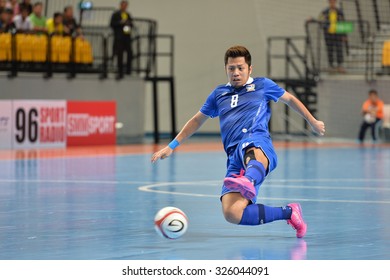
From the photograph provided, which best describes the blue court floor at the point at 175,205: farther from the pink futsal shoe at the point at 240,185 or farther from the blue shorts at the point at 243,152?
the blue shorts at the point at 243,152

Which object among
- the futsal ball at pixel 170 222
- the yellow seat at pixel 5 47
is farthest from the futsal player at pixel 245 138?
the yellow seat at pixel 5 47

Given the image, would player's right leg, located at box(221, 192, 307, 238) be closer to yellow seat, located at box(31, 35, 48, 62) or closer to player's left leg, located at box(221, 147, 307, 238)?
player's left leg, located at box(221, 147, 307, 238)

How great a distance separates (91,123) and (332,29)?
9.45 m

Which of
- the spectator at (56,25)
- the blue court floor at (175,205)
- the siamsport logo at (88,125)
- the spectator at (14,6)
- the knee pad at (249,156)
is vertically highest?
the spectator at (14,6)

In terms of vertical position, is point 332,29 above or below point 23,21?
below

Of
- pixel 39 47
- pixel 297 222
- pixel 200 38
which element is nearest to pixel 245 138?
pixel 297 222

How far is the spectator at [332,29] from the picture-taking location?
3400cm

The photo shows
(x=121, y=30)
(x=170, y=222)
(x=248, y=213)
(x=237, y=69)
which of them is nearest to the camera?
(x=170, y=222)

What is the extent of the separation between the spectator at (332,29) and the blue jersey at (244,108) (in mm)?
24002

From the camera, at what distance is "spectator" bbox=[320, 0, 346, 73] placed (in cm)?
3400

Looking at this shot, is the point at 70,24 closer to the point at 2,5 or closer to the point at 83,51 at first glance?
the point at 83,51

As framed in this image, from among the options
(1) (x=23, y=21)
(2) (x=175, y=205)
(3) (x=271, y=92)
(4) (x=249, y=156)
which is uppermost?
(1) (x=23, y=21)

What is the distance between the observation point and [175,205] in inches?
514

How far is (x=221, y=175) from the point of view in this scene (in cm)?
1883
